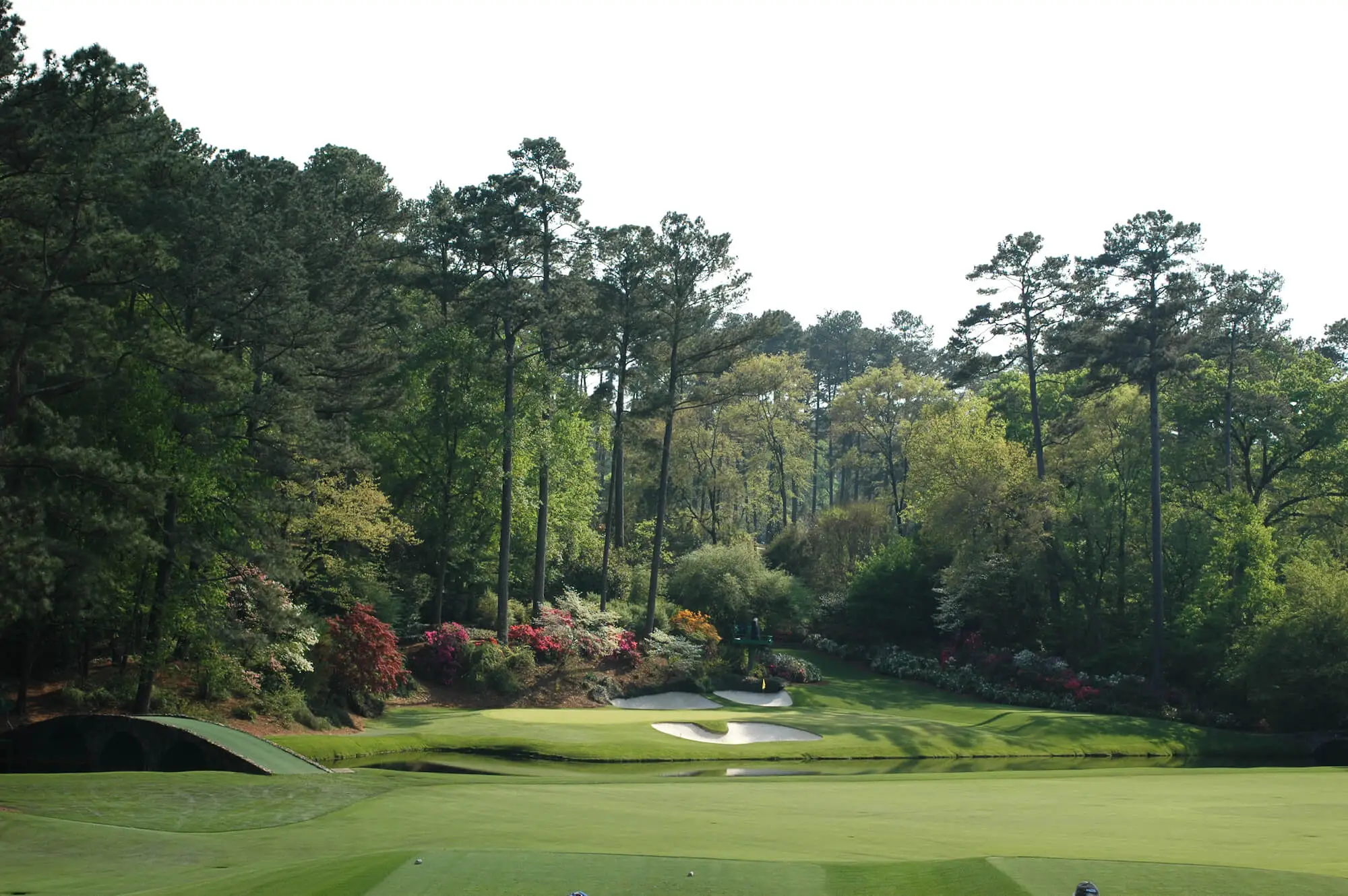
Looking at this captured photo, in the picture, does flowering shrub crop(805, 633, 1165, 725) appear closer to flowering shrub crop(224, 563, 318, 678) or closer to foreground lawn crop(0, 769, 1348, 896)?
foreground lawn crop(0, 769, 1348, 896)

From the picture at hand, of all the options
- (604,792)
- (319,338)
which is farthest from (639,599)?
(604,792)

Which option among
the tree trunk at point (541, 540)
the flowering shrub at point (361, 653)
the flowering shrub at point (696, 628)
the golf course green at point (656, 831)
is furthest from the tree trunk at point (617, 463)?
the golf course green at point (656, 831)

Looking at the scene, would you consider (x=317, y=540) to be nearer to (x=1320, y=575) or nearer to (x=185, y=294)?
(x=185, y=294)

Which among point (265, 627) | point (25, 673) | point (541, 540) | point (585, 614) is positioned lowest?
point (25, 673)

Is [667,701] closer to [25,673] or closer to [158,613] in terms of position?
[158,613]

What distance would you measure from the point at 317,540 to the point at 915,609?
29.2m

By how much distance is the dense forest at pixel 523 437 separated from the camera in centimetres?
2173

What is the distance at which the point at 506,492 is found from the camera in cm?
4081

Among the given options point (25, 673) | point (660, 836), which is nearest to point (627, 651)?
point (25, 673)

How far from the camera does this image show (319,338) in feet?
96.1

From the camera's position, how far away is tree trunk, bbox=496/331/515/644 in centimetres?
4044

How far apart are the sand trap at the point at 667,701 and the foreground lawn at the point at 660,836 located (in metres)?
17.3

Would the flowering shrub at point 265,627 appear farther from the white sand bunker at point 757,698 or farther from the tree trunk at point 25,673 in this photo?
the white sand bunker at point 757,698

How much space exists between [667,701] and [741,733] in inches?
317
